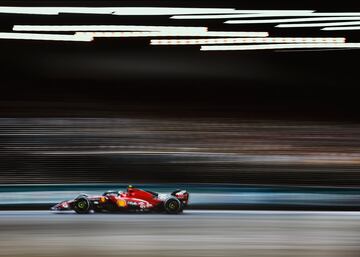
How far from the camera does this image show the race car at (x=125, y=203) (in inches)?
277

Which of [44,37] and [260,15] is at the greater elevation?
[44,37]

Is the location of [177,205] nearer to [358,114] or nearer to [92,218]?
[92,218]

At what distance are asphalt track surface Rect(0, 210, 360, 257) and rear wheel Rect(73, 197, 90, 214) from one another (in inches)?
4.3

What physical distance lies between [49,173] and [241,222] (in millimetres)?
2895

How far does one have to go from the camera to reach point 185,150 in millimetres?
8742

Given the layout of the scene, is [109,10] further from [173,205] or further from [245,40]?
[173,205]

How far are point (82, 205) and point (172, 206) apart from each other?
108cm

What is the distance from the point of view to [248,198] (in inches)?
304

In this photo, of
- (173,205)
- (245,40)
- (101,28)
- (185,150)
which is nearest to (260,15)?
(245,40)

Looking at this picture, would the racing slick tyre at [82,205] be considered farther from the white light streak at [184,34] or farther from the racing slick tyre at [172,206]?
the white light streak at [184,34]

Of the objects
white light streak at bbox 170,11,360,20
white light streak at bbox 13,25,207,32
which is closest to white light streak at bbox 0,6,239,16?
white light streak at bbox 170,11,360,20

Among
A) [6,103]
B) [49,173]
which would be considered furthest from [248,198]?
[6,103]

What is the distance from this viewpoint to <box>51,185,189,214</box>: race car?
277 inches

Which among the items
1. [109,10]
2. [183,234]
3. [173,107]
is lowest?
[183,234]
